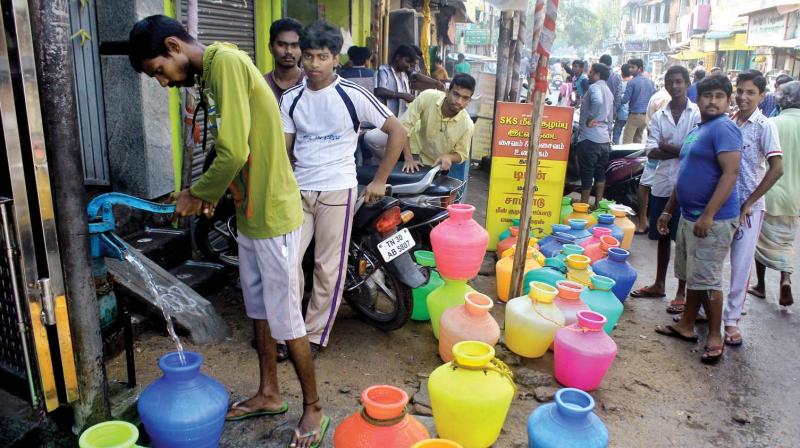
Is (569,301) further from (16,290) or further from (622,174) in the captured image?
(622,174)

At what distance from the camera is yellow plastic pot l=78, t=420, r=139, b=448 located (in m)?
2.00

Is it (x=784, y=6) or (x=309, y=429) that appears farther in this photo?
(x=784, y=6)

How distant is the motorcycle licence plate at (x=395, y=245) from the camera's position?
378 centimetres

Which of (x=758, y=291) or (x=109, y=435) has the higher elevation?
(x=109, y=435)

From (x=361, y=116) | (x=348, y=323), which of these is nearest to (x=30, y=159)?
(x=361, y=116)

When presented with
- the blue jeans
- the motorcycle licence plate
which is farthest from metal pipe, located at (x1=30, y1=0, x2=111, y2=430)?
the blue jeans

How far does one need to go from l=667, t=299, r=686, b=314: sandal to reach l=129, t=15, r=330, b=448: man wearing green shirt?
128 inches

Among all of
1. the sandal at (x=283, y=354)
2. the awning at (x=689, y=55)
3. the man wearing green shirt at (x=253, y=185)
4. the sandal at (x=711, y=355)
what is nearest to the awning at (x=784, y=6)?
the awning at (x=689, y=55)

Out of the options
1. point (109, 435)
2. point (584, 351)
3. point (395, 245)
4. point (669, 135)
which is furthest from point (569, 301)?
point (669, 135)

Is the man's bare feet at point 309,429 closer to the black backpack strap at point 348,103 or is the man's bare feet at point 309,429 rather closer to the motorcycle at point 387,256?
the motorcycle at point 387,256

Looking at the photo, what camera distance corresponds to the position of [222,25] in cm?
612

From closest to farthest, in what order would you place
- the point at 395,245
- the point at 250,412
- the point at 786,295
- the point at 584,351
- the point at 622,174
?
the point at 250,412 < the point at 584,351 < the point at 395,245 < the point at 786,295 < the point at 622,174

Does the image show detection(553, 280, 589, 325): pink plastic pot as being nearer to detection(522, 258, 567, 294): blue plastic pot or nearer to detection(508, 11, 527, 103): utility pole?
detection(522, 258, 567, 294): blue plastic pot

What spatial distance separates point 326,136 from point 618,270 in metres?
2.53
